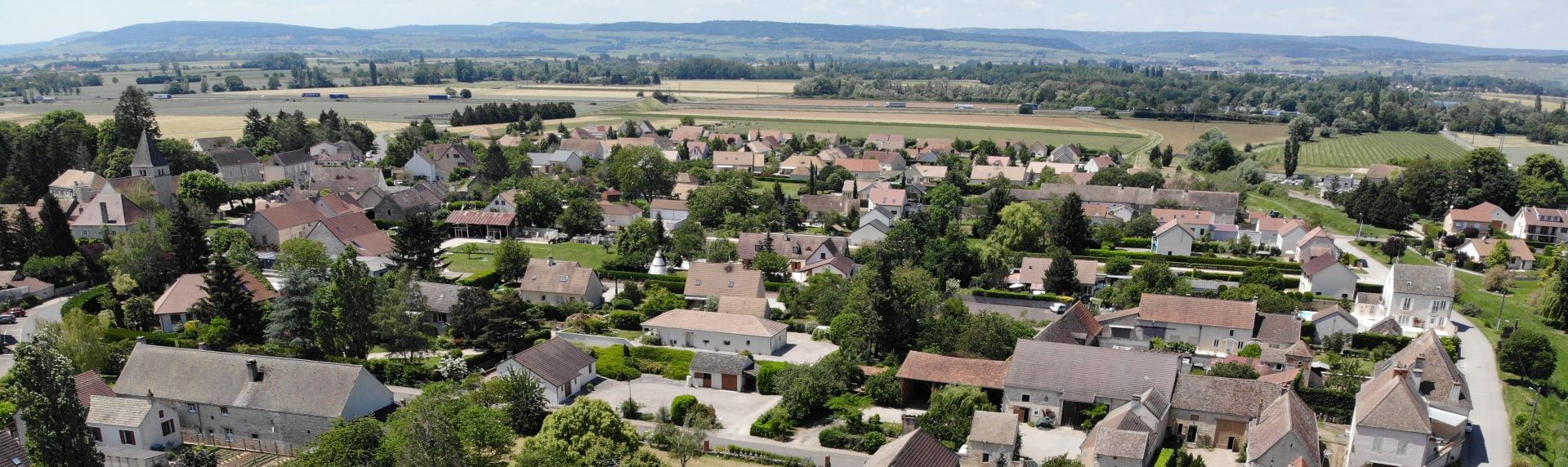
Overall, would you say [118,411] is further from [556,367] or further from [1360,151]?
[1360,151]

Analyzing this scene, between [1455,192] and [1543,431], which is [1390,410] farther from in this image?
[1455,192]

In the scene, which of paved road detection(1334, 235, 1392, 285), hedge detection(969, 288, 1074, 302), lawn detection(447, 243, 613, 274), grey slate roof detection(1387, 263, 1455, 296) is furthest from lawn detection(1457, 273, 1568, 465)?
lawn detection(447, 243, 613, 274)

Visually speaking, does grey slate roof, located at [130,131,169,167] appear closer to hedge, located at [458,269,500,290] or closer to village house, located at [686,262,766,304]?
hedge, located at [458,269,500,290]

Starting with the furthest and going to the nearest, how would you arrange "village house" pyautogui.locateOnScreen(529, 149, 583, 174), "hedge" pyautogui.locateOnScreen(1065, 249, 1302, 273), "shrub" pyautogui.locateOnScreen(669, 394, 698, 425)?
"village house" pyautogui.locateOnScreen(529, 149, 583, 174) < "hedge" pyautogui.locateOnScreen(1065, 249, 1302, 273) < "shrub" pyautogui.locateOnScreen(669, 394, 698, 425)

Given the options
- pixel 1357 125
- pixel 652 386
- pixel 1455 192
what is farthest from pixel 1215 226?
pixel 1357 125

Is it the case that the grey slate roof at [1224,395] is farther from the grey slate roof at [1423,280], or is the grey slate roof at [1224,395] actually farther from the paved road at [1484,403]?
the grey slate roof at [1423,280]

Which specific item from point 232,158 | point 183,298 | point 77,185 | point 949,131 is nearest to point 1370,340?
point 183,298
